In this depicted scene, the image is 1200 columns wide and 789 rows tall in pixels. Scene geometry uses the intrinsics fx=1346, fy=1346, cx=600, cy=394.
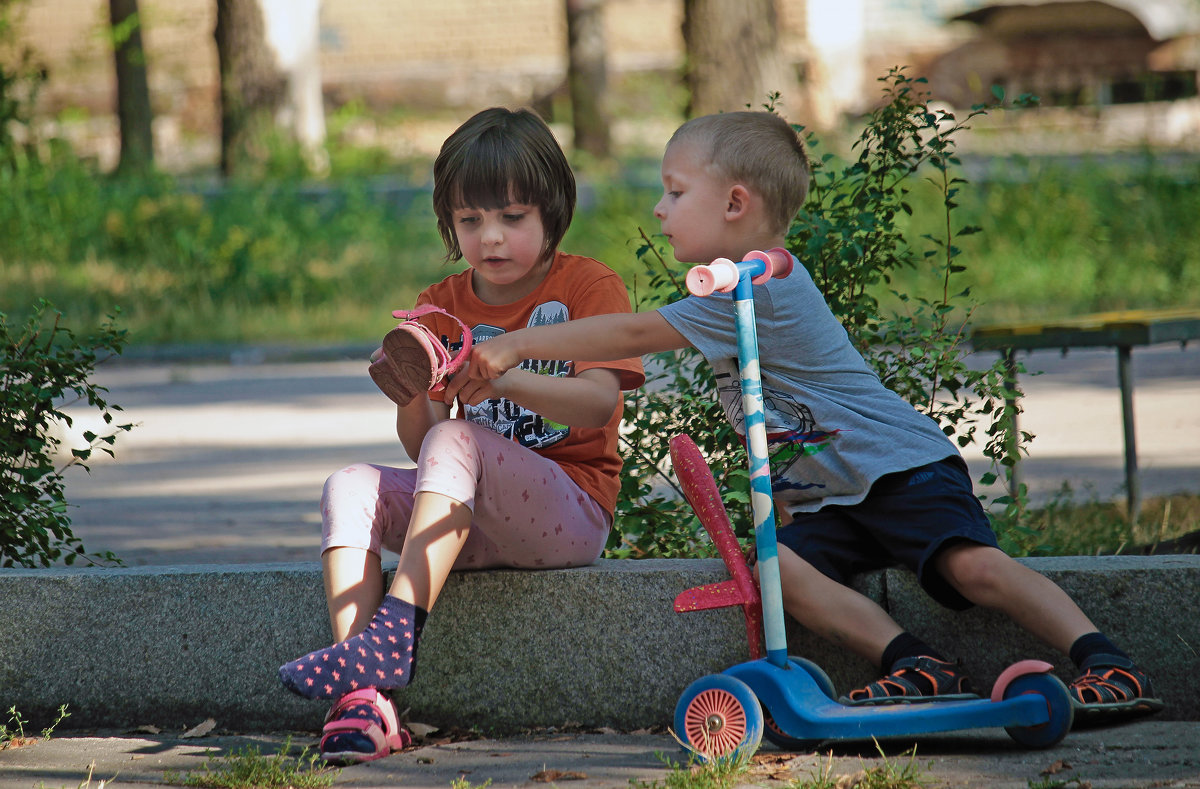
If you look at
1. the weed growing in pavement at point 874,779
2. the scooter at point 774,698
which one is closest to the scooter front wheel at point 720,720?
the scooter at point 774,698

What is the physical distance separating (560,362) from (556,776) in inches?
34.3

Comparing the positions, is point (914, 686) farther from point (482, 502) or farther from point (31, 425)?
point (31, 425)

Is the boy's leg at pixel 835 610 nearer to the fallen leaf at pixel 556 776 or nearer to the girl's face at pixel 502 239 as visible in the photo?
the fallen leaf at pixel 556 776

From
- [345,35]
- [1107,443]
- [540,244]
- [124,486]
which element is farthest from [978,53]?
[540,244]

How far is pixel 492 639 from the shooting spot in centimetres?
285

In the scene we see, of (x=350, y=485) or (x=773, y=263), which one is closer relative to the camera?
(x=773, y=263)

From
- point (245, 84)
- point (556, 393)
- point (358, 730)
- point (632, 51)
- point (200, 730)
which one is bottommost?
point (200, 730)

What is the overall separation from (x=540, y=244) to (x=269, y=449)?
13.8 ft

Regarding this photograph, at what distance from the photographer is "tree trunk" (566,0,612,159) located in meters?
16.3

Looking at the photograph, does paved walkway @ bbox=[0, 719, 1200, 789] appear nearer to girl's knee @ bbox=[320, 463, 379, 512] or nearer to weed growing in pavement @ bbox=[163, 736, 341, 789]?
weed growing in pavement @ bbox=[163, 736, 341, 789]

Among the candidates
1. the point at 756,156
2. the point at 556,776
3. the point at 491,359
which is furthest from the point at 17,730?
the point at 756,156

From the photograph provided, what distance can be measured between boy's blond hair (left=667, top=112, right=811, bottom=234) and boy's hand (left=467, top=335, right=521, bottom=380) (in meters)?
0.61

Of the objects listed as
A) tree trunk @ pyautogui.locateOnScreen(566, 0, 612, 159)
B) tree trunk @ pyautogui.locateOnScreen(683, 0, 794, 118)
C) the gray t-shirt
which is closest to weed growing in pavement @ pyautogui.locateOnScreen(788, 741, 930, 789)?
the gray t-shirt

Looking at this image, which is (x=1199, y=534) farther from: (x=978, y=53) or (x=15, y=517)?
(x=978, y=53)
